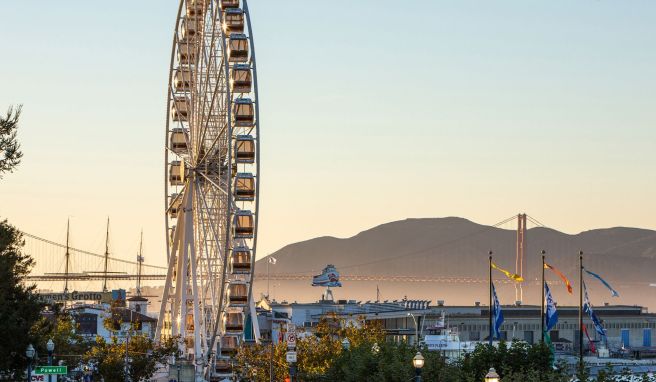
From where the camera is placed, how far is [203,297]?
104875 millimetres

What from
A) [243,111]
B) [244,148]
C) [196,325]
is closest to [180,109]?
[243,111]

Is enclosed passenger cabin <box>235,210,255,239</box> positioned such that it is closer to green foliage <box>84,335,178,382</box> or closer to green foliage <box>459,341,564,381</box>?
green foliage <box>84,335,178,382</box>

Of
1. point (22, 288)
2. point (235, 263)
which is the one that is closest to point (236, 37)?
point (235, 263)

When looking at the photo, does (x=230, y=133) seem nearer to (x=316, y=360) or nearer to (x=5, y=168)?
(x=316, y=360)

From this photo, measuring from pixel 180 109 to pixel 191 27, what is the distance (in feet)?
19.3

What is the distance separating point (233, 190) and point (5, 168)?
107ft

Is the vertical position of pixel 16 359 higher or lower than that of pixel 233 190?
lower

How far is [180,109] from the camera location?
106938 millimetres

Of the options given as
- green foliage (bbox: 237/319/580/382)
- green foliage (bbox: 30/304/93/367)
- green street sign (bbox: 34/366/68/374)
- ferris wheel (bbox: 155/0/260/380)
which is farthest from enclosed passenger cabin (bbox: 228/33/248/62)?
green street sign (bbox: 34/366/68/374)

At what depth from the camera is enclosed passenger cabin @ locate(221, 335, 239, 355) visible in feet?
339

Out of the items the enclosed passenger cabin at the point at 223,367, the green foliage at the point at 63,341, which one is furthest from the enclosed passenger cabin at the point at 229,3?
the enclosed passenger cabin at the point at 223,367

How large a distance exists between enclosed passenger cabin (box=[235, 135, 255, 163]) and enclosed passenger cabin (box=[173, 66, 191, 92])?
8.25 m

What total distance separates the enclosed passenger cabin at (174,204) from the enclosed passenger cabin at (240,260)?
6.41 metres

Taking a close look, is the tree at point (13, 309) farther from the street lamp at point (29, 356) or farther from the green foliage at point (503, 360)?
the green foliage at point (503, 360)
